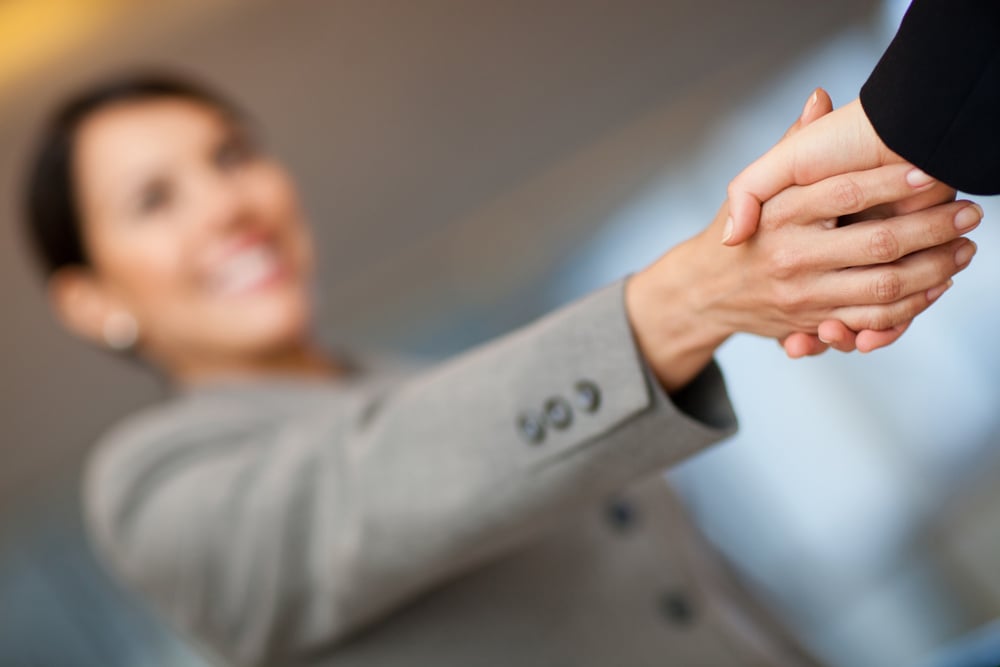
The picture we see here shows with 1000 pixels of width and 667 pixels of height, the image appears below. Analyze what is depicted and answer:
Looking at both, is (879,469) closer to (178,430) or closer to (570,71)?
(570,71)

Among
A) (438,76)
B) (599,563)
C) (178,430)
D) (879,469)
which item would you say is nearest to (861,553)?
(879,469)

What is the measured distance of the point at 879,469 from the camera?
3.58 m

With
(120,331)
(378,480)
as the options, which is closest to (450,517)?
(378,480)

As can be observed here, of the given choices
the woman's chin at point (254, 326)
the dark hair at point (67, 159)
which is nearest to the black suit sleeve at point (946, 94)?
the woman's chin at point (254, 326)

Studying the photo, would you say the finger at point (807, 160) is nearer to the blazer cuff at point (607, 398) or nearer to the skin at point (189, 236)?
the blazer cuff at point (607, 398)

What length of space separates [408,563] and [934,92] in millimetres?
413

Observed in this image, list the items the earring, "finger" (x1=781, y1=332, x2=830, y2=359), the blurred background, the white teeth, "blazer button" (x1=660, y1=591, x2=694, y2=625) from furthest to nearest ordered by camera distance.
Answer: the blurred background, the earring, the white teeth, "blazer button" (x1=660, y1=591, x2=694, y2=625), "finger" (x1=781, y1=332, x2=830, y2=359)

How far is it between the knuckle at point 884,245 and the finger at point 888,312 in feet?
0.10

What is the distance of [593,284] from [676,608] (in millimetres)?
3260

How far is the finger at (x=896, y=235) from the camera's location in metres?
0.43

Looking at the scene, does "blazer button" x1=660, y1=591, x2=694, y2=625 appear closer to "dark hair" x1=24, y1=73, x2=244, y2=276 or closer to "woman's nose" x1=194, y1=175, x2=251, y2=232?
"woman's nose" x1=194, y1=175, x2=251, y2=232

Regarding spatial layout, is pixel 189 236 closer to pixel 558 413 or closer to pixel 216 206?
pixel 216 206

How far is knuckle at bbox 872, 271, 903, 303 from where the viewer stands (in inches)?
17.8

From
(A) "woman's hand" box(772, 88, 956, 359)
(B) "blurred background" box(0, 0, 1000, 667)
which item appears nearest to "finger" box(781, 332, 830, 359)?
(A) "woman's hand" box(772, 88, 956, 359)
